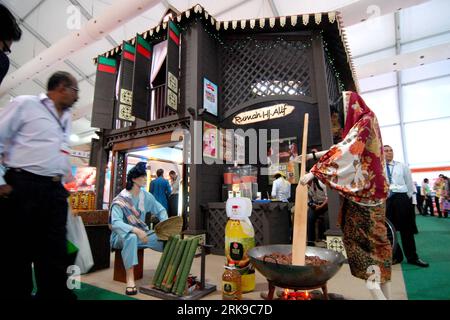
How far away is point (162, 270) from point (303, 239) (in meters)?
1.75

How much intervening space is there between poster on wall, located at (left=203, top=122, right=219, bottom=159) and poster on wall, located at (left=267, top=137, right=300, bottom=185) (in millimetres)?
2866

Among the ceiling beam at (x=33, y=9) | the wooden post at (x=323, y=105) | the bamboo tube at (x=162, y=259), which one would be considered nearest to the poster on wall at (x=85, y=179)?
the ceiling beam at (x=33, y=9)

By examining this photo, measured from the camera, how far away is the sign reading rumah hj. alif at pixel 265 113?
16.5 ft

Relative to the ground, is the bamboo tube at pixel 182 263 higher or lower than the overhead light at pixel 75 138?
lower

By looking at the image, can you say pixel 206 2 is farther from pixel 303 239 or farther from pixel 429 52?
pixel 303 239

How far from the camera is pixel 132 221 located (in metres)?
3.08

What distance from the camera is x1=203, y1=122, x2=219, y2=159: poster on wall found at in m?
5.19

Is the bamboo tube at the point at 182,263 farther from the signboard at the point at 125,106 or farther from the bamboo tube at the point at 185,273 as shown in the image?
Answer: the signboard at the point at 125,106

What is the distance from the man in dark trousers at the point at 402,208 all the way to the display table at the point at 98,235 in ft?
15.5

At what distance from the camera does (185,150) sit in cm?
521

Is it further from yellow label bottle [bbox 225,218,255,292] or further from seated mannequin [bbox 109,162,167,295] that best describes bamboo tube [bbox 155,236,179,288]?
yellow label bottle [bbox 225,218,255,292]

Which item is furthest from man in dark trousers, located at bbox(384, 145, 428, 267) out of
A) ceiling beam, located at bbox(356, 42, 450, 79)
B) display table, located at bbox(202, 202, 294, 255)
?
ceiling beam, located at bbox(356, 42, 450, 79)

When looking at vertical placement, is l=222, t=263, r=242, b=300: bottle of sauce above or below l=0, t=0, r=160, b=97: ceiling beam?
below

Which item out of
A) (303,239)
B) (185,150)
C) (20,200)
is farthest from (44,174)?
(185,150)
